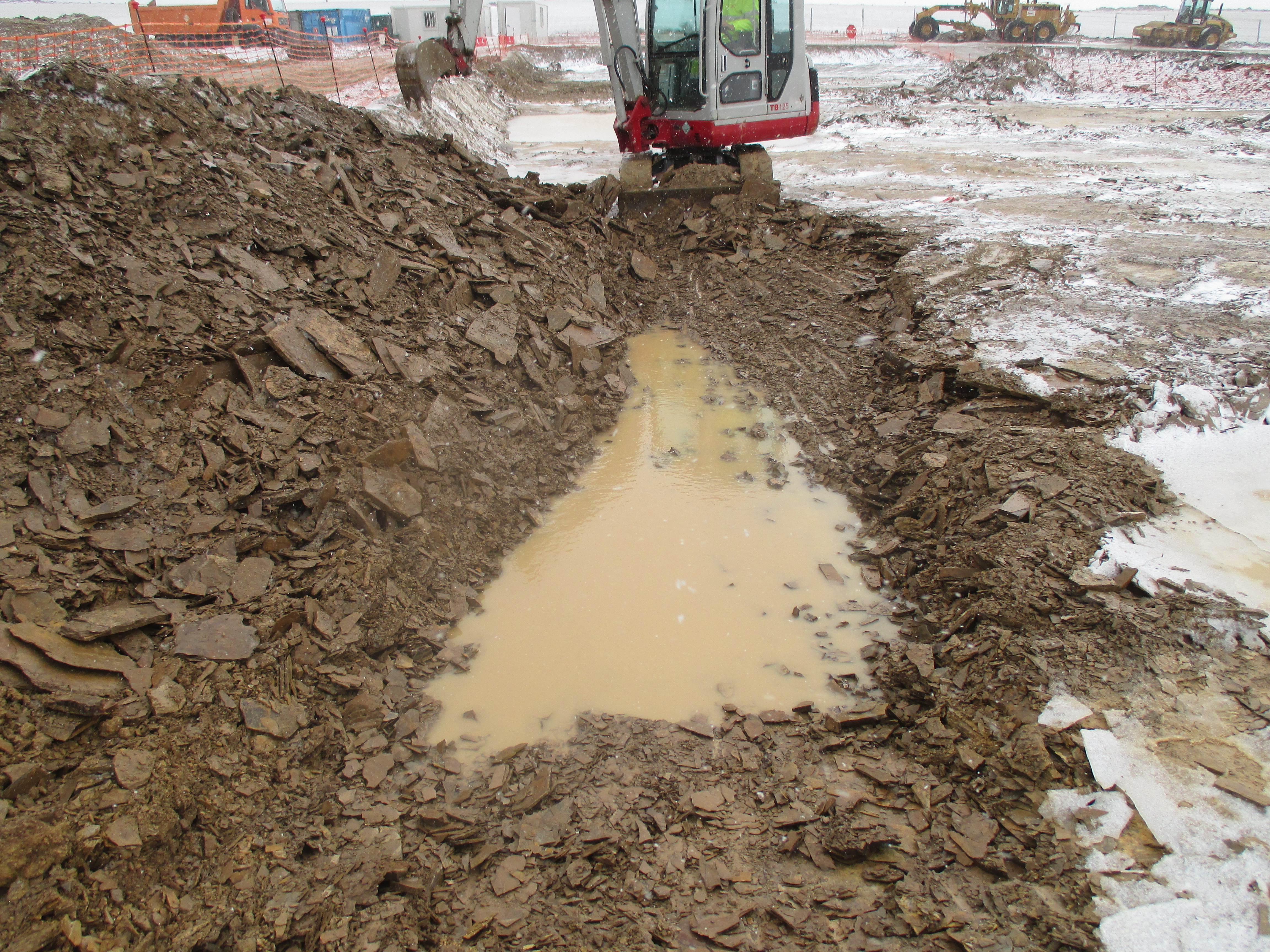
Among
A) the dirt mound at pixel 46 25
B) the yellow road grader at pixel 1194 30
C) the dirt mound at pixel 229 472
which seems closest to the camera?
the dirt mound at pixel 229 472

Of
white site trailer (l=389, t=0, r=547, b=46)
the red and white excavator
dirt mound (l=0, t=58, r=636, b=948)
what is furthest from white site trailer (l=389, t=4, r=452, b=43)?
dirt mound (l=0, t=58, r=636, b=948)

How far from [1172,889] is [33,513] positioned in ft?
18.8

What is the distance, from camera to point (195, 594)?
13.7ft

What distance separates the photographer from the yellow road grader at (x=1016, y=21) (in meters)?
28.5

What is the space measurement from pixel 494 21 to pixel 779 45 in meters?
33.8

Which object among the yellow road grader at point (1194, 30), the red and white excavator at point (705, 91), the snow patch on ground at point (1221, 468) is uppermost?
the yellow road grader at point (1194, 30)

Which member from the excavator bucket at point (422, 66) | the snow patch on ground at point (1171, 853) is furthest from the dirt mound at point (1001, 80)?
the snow patch on ground at point (1171, 853)

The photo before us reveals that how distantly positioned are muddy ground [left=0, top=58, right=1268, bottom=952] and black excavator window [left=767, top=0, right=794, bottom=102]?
4.64 meters

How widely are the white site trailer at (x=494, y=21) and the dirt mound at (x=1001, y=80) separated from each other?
17.6 m

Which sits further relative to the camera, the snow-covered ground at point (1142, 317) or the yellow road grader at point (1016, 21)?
the yellow road grader at point (1016, 21)

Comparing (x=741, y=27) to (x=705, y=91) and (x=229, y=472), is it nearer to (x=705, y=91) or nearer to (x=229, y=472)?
(x=705, y=91)

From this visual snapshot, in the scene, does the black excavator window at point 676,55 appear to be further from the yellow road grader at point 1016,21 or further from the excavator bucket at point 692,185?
the yellow road grader at point 1016,21

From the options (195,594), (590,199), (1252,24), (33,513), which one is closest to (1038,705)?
(195,594)

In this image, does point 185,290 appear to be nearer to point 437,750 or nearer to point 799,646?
point 437,750
